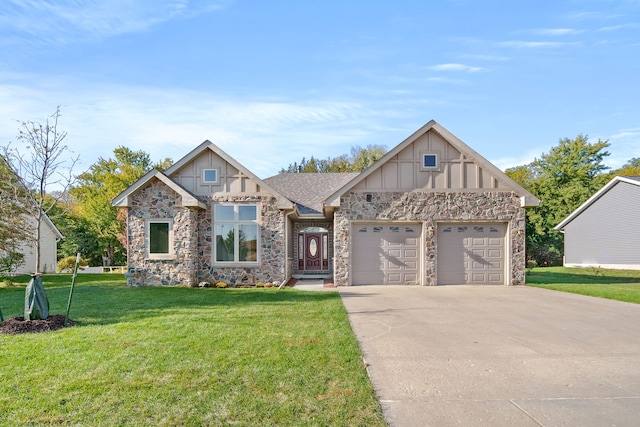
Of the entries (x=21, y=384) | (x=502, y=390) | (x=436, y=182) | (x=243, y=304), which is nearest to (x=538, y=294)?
(x=436, y=182)

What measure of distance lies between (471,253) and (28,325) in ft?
43.2

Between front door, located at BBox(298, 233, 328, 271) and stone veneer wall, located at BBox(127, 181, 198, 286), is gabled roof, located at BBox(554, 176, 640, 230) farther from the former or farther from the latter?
stone veneer wall, located at BBox(127, 181, 198, 286)

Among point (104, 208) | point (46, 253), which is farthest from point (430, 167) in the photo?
point (46, 253)

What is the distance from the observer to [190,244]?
49.9 ft

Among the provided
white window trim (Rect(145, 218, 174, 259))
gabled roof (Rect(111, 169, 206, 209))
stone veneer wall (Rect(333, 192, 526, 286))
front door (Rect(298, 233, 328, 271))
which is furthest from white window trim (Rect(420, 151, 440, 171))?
white window trim (Rect(145, 218, 174, 259))

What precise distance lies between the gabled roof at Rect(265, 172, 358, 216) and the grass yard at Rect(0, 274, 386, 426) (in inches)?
409

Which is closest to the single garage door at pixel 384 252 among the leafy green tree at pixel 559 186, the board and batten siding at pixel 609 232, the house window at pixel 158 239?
the house window at pixel 158 239

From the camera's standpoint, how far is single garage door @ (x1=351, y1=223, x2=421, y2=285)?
50.4ft

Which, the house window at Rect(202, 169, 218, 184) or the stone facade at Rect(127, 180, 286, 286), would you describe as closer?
the stone facade at Rect(127, 180, 286, 286)

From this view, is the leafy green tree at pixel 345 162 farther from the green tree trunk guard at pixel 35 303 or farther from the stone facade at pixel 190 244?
the green tree trunk guard at pixel 35 303

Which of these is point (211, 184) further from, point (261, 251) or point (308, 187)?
point (308, 187)

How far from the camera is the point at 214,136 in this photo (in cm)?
1608

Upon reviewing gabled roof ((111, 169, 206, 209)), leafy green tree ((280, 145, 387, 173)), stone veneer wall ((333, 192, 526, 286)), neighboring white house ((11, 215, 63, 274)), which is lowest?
neighboring white house ((11, 215, 63, 274))

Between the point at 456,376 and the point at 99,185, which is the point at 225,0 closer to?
the point at 456,376
